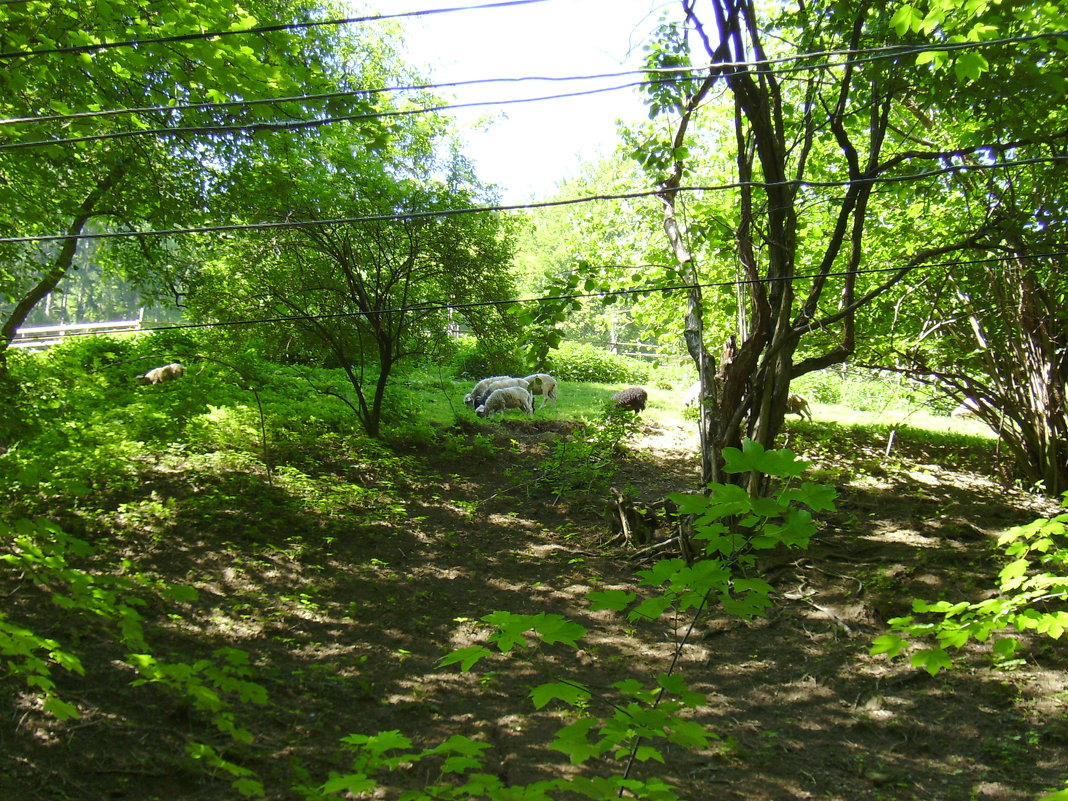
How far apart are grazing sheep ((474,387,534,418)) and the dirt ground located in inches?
144

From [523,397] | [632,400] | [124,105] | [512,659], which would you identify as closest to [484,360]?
[523,397]

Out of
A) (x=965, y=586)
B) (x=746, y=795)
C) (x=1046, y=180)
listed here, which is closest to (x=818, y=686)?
(x=746, y=795)

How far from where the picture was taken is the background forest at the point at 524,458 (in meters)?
3.38

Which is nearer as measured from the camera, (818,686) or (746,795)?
(746,795)

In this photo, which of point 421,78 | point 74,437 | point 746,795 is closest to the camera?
point 746,795

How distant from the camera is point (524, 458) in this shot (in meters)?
10.8

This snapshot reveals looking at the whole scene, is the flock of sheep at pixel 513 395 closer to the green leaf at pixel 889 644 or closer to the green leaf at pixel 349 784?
the green leaf at pixel 889 644

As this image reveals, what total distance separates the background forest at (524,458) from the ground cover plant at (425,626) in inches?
1.4

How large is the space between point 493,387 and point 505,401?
2.50 ft

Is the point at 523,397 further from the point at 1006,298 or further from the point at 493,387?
the point at 1006,298

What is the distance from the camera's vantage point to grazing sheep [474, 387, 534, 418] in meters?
12.9

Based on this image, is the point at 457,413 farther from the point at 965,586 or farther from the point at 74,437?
the point at 965,586

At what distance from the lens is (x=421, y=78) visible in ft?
71.4

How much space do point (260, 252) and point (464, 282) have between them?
2.76 m
